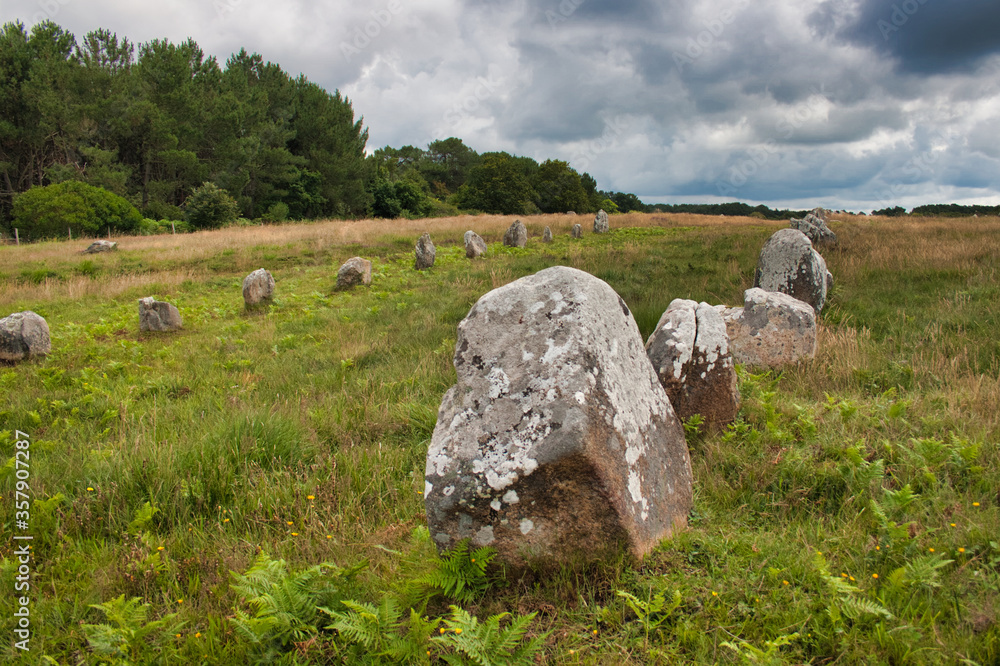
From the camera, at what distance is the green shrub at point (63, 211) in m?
28.4

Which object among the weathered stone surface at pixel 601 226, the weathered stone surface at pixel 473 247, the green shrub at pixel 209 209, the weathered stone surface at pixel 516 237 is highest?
the green shrub at pixel 209 209

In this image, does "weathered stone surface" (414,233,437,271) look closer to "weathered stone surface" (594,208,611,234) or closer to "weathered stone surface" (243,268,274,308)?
"weathered stone surface" (243,268,274,308)

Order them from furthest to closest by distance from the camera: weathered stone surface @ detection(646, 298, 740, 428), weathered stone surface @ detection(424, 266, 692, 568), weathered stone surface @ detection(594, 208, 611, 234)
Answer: weathered stone surface @ detection(594, 208, 611, 234)
weathered stone surface @ detection(646, 298, 740, 428)
weathered stone surface @ detection(424, 266, 692, 568)

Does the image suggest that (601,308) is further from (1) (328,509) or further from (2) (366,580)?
(1) (328,509)

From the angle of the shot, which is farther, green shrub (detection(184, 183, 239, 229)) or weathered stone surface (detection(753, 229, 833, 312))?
green shrub (detection(184, 183, 239, 229))

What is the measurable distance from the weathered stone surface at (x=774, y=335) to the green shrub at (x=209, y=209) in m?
37.3

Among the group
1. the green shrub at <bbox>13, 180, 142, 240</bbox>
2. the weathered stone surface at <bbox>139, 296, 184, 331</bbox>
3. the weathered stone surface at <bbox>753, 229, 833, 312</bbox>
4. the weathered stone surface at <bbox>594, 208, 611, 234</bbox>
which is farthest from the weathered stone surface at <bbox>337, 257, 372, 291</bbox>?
the green shrub at <bbox>13, 180, 142, 240</bbox>

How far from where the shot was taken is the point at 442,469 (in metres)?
2.75

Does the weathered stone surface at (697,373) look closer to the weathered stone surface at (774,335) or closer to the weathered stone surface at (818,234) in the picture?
the weathered stone surface at (774,335)

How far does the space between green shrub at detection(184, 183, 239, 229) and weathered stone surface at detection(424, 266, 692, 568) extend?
3857 cm

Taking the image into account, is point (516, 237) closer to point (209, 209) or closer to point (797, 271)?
point (797, 271)

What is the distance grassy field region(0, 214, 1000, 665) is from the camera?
7.68ft

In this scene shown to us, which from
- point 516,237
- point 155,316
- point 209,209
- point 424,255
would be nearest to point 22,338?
point 155,316

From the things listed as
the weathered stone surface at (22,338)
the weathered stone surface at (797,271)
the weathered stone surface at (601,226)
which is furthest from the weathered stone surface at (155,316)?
the weathered stone surface at (601,226)
